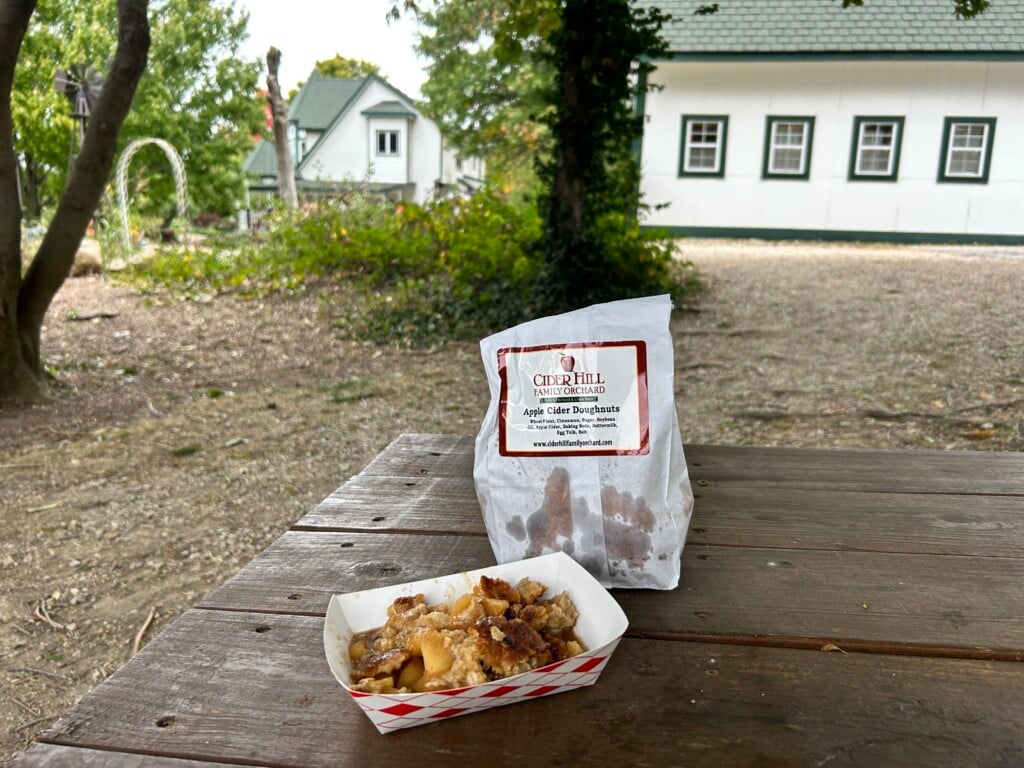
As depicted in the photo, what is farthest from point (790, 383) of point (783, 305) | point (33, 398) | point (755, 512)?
point (33, 398)

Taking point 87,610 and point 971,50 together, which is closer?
point 87,610

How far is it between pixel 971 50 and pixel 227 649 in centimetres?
1663

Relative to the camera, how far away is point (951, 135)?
15.0m

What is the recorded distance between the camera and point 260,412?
5.16 metres

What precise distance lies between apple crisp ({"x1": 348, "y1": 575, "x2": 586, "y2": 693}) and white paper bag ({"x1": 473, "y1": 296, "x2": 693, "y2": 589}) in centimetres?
13

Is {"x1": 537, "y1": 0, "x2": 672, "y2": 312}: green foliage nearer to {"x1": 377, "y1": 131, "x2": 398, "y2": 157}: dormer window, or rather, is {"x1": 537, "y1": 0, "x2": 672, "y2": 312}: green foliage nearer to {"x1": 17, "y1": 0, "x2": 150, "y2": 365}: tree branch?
{"x1": 17, "y1": 0, "x2": 150, "y2": 365}: tree branch

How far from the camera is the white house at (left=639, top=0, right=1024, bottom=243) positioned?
1473cm

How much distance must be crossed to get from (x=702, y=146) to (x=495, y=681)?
15.6 meters

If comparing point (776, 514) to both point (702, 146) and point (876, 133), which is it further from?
point (876, 133)

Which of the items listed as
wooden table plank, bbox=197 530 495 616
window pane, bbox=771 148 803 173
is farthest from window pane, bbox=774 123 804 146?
wooden table plank, bbox=197 530 495 616

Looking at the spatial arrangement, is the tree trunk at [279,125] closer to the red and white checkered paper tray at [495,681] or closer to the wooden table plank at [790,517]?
the wooden table plank at [790,517]

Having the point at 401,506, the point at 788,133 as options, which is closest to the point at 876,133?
the point at 788,133

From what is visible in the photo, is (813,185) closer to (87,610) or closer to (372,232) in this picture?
(372,232)

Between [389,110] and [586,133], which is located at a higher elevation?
[389,110]
